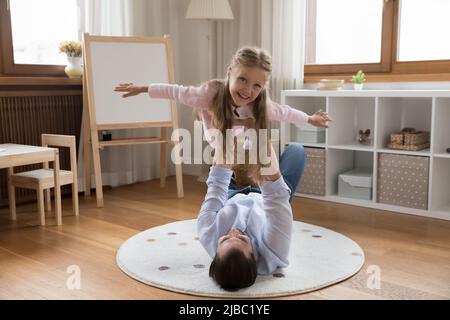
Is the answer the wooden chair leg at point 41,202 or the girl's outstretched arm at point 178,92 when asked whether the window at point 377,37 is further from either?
the wooden chair leg at point 41,202

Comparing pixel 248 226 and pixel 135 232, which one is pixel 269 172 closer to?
pixel 248 226

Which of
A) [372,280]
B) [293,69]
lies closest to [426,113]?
[293,69]

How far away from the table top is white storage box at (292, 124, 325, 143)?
5.36 ft

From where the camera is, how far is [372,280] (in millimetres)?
1990

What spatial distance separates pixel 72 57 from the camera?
11.3 ft

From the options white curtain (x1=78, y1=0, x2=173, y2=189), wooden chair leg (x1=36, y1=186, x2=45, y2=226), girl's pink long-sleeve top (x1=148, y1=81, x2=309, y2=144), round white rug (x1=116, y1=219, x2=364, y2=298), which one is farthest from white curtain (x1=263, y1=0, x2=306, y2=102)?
wooden chair leg (x1=36, y1=186, x2=45, y2=226)

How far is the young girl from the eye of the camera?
1818mm

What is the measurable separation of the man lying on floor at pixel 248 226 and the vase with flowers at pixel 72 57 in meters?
1.80

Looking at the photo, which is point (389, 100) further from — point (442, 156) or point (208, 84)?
point (208, 84)

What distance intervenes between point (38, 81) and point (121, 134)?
2.52 ft

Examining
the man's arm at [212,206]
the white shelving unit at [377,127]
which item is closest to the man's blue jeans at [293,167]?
the man's arm at [212,206]

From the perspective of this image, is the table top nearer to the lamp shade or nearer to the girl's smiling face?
the girl's smiling face

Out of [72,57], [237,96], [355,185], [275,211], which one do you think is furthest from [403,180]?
[72,57]
